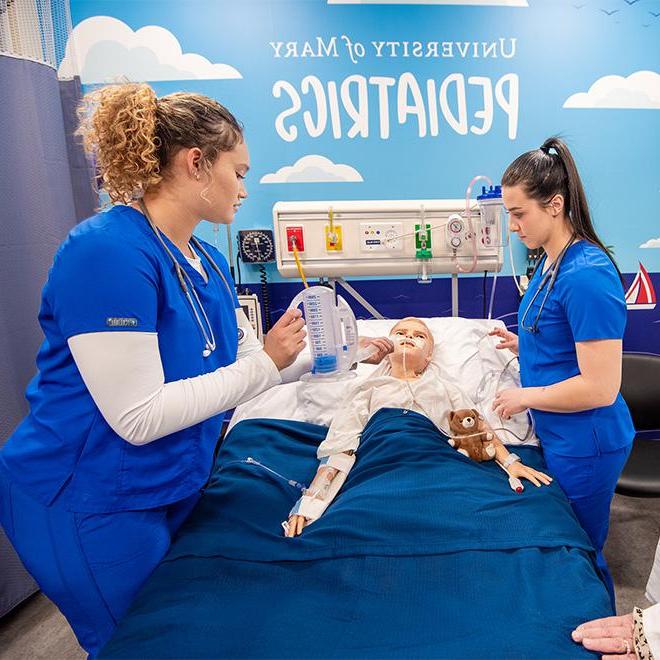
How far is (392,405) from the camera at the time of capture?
1937 millimetres

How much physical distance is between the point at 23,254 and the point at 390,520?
1.67 m

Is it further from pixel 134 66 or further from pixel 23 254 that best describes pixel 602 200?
pixel 23 254

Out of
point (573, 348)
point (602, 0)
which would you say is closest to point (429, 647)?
point (573, 348)

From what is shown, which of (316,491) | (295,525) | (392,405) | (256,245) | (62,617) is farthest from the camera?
(256,245)

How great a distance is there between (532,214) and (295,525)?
44.6 inches

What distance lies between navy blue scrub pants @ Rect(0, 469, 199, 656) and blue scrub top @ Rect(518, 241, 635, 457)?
1182mm

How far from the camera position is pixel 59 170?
2125 millimetres

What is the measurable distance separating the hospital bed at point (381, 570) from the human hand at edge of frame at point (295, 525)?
3cm

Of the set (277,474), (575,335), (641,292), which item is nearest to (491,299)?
(641,292)

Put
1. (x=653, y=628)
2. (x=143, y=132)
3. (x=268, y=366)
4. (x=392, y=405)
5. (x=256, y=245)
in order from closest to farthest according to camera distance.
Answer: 1. (x=653, y=628)
2. (x=143, y=132)
3. (x=268, y=366)
4. (x=392, y=405)
5. (x=256, y=245)

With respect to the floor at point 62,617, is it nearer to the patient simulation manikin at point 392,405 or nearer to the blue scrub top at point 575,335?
the blue scrub top at point 575,335

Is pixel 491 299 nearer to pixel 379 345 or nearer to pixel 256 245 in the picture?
pixel 379 345

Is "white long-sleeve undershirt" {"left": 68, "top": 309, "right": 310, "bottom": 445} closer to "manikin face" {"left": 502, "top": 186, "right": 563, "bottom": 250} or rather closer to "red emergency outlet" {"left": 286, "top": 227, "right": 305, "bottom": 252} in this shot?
"manikin face" {"left": 502, "top": 186, "right": 563, "bottom": 250}

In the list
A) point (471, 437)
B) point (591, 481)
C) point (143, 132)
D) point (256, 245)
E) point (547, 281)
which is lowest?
point (591, 481)
